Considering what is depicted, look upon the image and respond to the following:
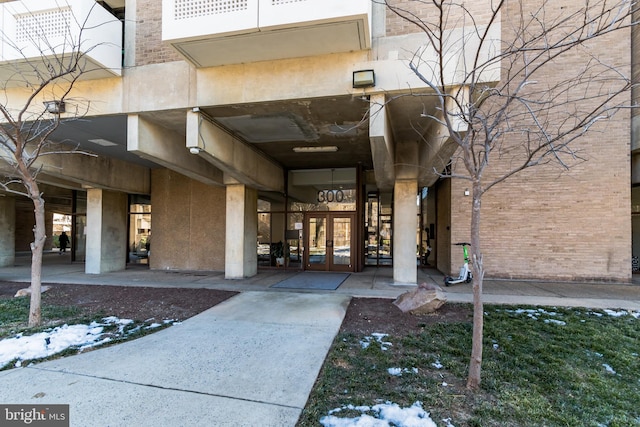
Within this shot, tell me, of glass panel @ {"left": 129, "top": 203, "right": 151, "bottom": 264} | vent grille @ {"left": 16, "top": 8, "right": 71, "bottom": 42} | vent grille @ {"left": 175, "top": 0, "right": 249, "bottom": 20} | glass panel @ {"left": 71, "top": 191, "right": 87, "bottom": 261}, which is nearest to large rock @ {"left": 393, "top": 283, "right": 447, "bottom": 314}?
vent grille @ {"left": 175, "top": 0, "right": 249, "bottom": 20}

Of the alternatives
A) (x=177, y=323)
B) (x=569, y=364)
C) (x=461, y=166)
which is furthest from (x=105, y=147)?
(x=569, y=364)

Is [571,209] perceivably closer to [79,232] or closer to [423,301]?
[423,301]

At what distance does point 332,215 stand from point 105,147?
811cm

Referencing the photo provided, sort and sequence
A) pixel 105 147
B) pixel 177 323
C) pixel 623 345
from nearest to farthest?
1. pixel 623 345
2. pixel 177 323
3. pixel 105 147

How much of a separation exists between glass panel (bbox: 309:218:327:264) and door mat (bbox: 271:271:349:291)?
1.01 m

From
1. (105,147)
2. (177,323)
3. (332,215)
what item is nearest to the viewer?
(177,323)

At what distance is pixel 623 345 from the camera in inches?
182

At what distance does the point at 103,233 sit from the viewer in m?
12.2

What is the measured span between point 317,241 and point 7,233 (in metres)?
14.6

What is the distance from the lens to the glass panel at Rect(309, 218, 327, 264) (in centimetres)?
1274

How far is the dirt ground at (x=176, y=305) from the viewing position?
222 inches

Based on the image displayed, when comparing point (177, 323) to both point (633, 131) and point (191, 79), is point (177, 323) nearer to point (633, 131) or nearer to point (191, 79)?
point (191, 79)

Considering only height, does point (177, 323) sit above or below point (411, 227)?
below

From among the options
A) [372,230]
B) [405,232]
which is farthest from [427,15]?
[372,230]
